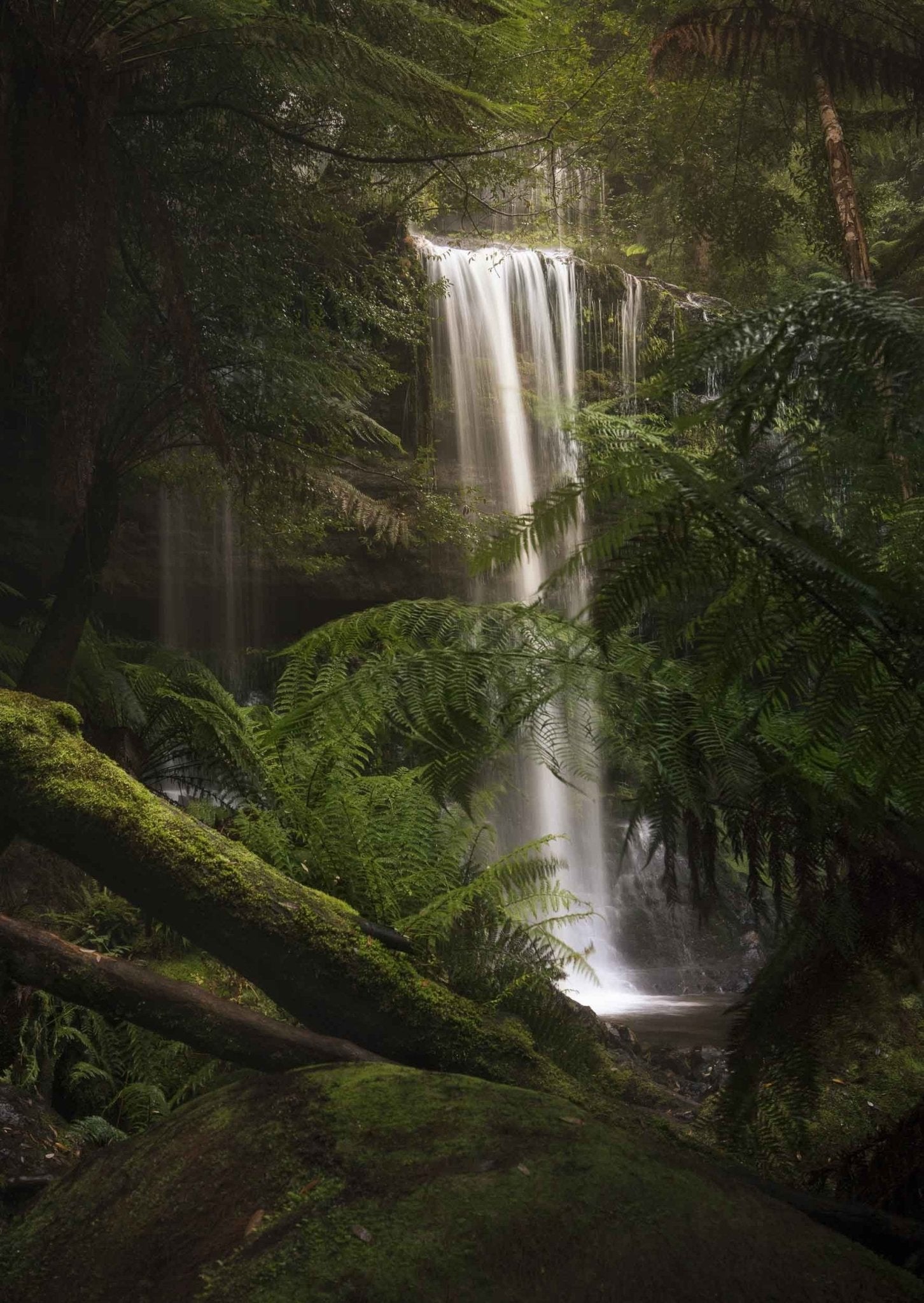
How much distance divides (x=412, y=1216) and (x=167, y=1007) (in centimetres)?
78

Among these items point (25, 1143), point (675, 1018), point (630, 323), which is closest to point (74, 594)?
point (25, 1143)

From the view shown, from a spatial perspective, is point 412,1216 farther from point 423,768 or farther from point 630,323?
point 630,323

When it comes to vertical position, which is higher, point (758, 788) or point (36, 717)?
point (36, 717)

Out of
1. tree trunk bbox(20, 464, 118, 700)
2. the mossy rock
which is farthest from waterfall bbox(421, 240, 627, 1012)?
the mossy rock

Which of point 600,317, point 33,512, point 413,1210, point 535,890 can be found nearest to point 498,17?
point 33,512

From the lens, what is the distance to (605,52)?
36.2ft

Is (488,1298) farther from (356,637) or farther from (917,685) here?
(356,637)

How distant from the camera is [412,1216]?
145 cm

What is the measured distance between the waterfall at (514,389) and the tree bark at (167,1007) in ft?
29.4

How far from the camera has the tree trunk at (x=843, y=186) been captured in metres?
5.66

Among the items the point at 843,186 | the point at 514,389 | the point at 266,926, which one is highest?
the point at 514,389

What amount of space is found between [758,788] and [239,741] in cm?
203

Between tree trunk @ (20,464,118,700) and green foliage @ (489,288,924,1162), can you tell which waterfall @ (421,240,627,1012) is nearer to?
tree trunk @ (20,464,118,700)

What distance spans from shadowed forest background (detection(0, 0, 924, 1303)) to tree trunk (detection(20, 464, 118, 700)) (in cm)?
3
